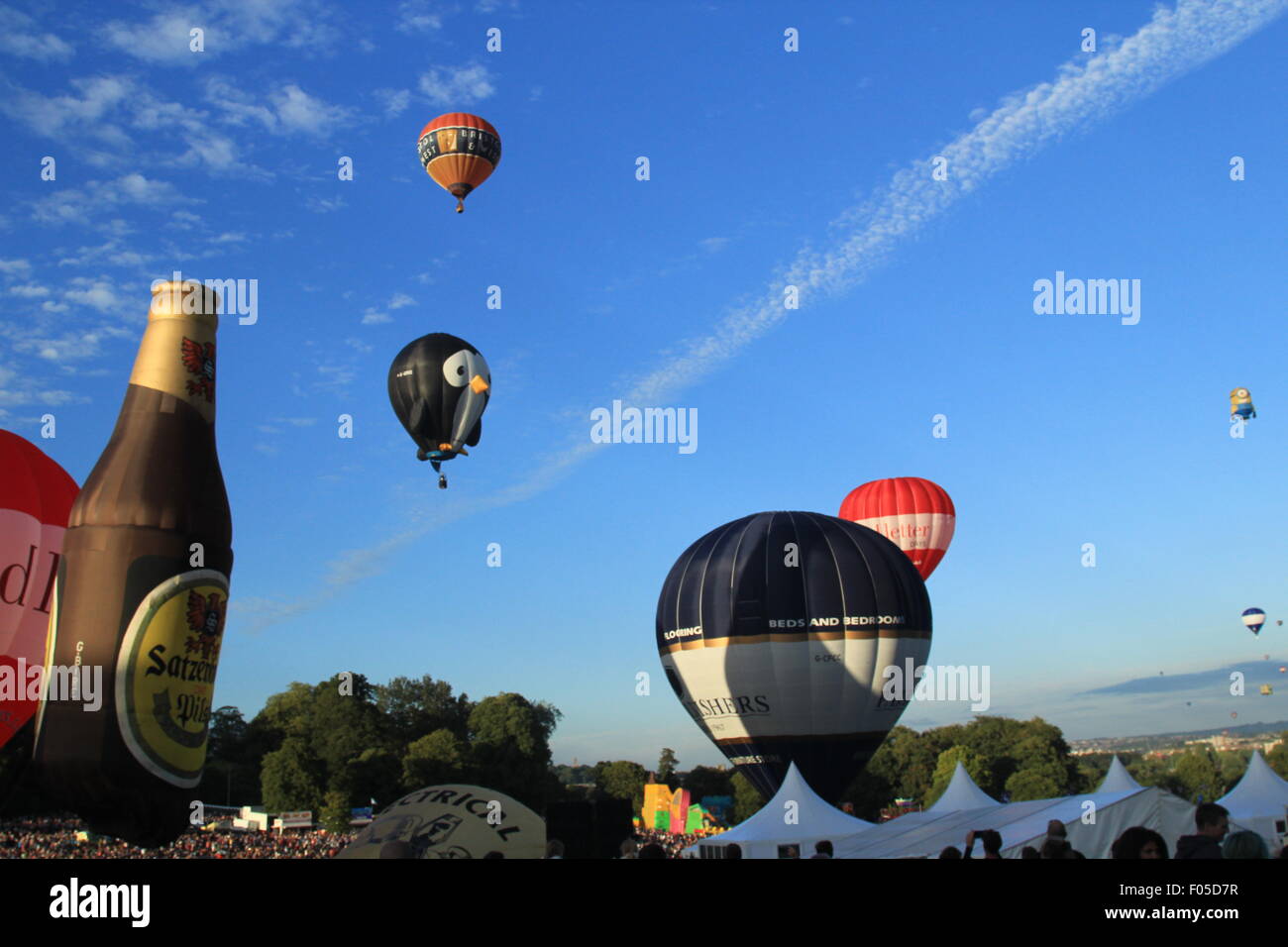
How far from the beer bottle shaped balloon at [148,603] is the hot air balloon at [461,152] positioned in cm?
2066

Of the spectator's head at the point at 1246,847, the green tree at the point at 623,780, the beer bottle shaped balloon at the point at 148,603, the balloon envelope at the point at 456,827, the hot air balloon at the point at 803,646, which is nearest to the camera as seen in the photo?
the spectator's head at the point at 1246,847

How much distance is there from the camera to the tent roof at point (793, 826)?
79.9ft

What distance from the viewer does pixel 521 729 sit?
2763 inches

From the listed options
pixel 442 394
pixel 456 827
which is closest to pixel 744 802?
pixel 442 394

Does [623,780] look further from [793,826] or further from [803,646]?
[793,826]

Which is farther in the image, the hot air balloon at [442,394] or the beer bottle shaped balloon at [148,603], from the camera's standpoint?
the hot air balloon at [442,394]

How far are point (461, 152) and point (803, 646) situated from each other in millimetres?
17706

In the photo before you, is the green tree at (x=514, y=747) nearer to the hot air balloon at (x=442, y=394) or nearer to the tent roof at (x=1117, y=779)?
the hot air balloon at (x=442, y=394)

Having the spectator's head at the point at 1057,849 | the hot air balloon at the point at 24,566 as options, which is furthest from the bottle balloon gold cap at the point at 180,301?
the spectator's head at the point at 1057,849

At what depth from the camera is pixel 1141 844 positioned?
563 cm

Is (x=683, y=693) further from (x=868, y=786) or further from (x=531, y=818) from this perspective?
(x=868, y=786)

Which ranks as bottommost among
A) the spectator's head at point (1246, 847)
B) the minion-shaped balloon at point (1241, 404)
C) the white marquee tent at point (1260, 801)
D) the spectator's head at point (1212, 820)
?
the white marquee tent at point (1260, 801)
